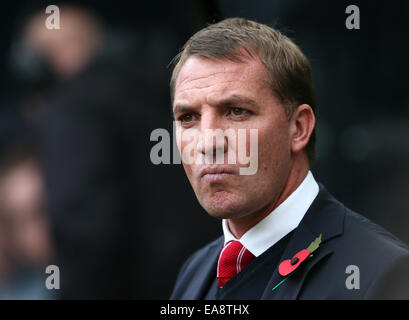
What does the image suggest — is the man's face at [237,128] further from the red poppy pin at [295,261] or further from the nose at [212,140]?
the red poppy pin at [295,261]

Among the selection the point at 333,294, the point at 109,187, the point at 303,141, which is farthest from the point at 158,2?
the point at 333,294

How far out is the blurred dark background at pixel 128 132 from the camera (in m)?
3.24

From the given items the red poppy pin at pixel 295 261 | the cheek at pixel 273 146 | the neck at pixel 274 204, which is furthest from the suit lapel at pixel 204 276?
the cheek at pixel 273 146

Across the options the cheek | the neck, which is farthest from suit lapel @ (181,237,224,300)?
the cheek

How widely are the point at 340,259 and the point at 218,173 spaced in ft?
2.12

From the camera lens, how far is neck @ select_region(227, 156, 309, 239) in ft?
8.95

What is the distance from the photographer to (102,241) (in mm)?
3240

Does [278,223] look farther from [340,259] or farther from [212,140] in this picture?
[212,140]

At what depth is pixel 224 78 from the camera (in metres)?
2.65

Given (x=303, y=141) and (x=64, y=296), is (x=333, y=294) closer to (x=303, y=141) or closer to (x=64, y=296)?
(x=303, y=141)

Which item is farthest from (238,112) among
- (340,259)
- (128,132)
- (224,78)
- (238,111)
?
(128,132)

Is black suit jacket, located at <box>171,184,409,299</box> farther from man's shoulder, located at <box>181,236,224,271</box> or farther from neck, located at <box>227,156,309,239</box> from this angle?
man's shoulder, located at <box>181,236,224,271</box>

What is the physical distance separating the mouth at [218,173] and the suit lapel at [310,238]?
0.41 metres

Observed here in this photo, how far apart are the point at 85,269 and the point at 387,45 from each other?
2819 millimetres
